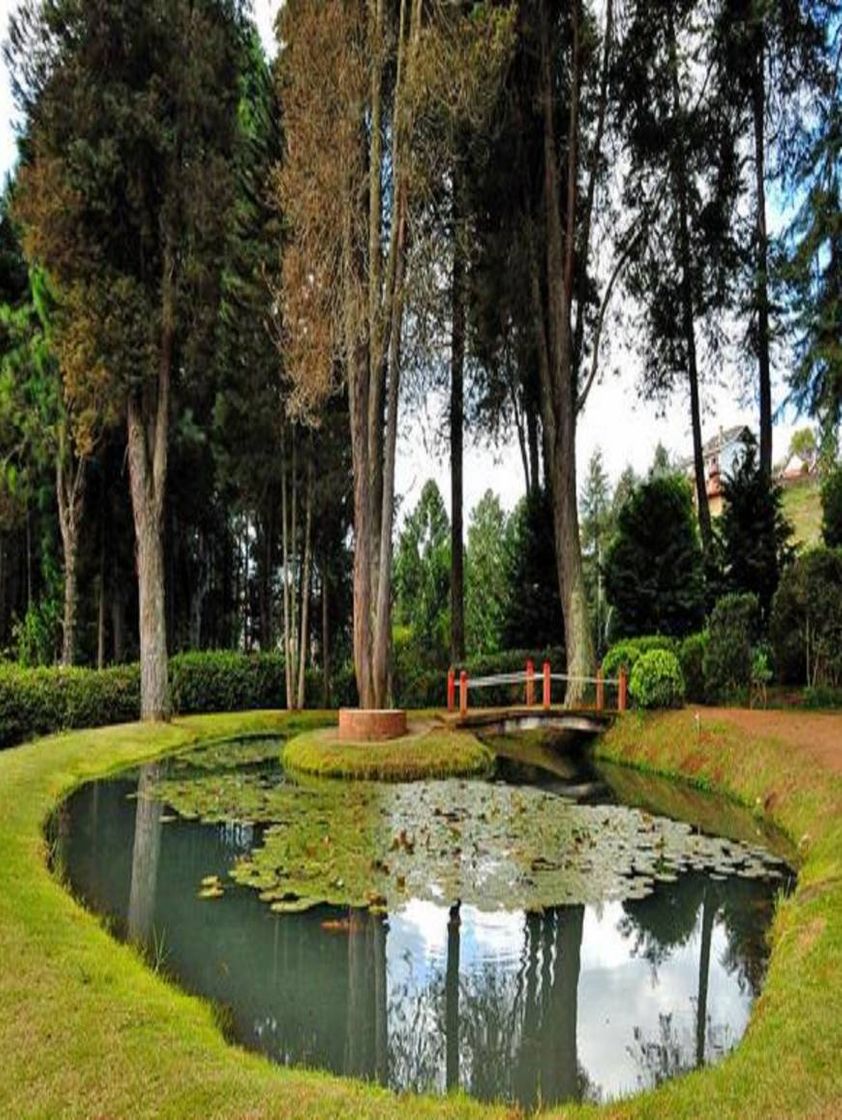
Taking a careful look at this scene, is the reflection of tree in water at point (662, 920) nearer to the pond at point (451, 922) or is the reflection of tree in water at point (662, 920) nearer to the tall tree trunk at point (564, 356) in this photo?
the pond at point (451, 922)

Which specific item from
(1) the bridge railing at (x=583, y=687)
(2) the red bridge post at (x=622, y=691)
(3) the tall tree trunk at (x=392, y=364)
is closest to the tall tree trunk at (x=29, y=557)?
(3) the tall tree trunk at (x=392, y=364)

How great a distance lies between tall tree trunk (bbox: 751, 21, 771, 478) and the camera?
1519 cm

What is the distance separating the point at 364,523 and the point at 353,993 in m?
7.97

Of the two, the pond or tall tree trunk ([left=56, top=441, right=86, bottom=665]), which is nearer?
the pond

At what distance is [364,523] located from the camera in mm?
11844

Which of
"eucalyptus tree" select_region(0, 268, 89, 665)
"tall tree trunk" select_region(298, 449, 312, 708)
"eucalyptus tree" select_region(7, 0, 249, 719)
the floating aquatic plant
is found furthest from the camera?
"tall tree trunk" select_region(298, 449, 312, 708)

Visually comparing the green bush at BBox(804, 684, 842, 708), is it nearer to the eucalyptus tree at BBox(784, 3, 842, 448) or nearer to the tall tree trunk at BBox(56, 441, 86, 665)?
the eucalyptus tree at BBox(784, 3, 842, 448)

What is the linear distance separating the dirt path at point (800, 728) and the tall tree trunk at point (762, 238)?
18.5 feet

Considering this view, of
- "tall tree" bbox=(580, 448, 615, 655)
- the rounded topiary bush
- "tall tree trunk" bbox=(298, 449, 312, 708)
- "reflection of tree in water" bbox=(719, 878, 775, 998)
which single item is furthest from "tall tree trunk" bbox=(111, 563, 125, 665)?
"tall tree" bbox=(580, 448, 615, 655)

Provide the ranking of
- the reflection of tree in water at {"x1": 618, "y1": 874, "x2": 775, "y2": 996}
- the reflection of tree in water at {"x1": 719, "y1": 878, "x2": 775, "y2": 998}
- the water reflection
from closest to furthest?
the water reflection < the reflection of tree in water at {"x1": 719, "y1": 878, "x2": 775, "y2": 998} < the reflection of tree in water at {"x1": 618, "y1": 874, "x2": 775, "y2": 996}

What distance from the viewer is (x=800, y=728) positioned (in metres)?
9.67

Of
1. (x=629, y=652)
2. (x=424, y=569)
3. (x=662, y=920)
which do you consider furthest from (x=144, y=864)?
(x=424, y=569)

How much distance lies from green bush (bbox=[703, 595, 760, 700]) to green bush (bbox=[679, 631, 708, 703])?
0.23 m

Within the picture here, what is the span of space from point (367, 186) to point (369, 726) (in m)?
7.36
